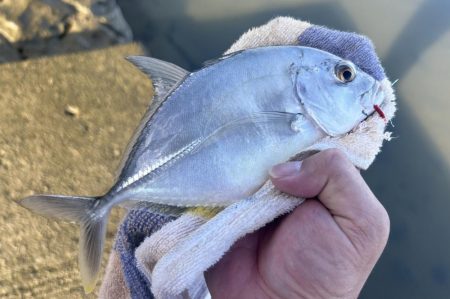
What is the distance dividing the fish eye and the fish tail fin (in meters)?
0.76

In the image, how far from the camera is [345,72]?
4.50 ft

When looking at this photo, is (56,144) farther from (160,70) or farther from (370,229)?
(370,229)

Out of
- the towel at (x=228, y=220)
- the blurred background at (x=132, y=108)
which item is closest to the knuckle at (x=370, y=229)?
the towel at (x=228, y=220)

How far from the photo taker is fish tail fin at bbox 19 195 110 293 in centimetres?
135

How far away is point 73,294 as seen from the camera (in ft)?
6.61

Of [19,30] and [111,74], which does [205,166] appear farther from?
[19,30]

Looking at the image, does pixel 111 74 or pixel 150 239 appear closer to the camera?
pixel 150 239

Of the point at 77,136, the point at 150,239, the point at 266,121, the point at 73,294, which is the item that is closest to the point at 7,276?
the point at 73,294

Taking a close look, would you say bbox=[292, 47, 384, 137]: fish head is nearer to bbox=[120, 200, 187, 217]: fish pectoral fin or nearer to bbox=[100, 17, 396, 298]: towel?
bbox=[100, 17, 396, 298]: towel

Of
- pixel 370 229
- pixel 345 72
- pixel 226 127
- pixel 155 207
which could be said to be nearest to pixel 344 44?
pixel 345 72

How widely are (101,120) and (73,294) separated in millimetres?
785

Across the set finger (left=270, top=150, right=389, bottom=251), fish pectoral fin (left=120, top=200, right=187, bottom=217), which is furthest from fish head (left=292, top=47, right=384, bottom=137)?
fish pectoral fin (left=120, top=200, right=187, bottom=217)

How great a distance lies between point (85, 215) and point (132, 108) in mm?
999

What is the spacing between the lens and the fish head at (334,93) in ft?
4.45
